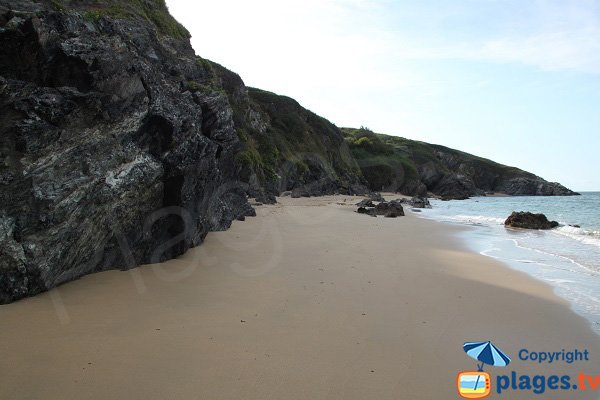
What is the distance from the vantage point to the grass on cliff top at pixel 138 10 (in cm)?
1139

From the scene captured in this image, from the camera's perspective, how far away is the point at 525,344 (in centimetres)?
512

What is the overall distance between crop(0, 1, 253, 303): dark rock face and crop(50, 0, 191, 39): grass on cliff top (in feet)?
9.65

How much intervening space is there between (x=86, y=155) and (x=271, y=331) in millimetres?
4152

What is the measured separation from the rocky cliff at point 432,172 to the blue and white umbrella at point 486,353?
64.8 m

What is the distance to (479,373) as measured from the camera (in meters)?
4.30

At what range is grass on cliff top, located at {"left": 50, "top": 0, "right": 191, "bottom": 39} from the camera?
448 inches

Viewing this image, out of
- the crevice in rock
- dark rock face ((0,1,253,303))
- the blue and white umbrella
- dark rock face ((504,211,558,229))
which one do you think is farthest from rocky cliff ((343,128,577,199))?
the blue and white umbrella

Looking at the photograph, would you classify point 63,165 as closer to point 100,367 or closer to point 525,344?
point 100,367

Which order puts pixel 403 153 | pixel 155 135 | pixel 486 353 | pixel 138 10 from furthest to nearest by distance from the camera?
pixel 403 153
pixel 138 10
pixel 155 135
pixel 486 353

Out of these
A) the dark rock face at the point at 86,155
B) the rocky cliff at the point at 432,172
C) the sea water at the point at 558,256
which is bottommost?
the sea water at the point at 558,256

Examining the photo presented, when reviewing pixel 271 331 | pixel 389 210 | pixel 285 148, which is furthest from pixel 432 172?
pixel 271 331

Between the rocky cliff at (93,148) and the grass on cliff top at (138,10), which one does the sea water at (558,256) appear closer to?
the rocky cliff at (93,148)

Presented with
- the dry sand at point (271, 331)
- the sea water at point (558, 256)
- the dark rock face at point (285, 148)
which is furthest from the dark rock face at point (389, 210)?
the dry sand at point (271, 331)

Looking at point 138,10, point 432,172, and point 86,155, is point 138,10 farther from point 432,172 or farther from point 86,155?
point 432,172
